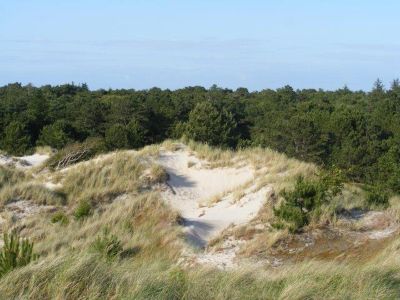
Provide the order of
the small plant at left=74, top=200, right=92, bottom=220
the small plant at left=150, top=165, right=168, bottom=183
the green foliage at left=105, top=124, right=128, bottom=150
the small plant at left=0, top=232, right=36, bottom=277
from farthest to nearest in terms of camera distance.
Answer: the green foliage at left=105, top=124, right=128, bottom=150, the small plant at left=150, top=165, right=168, bottom=183, the small plant at left=74, top=200, right=92, bottom=220, the small plant at left=0, top=232, right=36, bottom=277

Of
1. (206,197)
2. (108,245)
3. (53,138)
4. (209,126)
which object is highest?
(209,126)

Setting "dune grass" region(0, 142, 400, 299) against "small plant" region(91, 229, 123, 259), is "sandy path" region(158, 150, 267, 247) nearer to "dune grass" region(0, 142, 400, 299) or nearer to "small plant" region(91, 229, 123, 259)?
"dune grass" region(0, 142, 400, 299)

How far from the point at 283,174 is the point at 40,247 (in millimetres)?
7517

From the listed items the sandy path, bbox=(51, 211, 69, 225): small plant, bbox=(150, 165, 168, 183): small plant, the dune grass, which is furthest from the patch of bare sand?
bbox=(51, 211, 69, 225): small plant

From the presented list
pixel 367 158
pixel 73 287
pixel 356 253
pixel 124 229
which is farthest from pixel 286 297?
pixel 367 158

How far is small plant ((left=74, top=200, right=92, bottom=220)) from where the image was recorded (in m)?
13.4

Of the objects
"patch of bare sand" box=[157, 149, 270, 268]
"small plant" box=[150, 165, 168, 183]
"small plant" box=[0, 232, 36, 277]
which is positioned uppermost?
"small plant" box=[0, 232, 36, 277]

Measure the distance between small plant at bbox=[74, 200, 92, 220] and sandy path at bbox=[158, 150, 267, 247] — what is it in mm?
2316

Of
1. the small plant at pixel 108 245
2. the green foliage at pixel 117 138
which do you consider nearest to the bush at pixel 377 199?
the small plant at pixel 108 245

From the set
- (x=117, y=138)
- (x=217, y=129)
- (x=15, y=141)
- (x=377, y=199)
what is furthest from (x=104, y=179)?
(x=217, y=129)

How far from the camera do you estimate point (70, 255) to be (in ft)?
17.1

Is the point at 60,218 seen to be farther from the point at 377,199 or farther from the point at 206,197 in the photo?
the point at 377,199

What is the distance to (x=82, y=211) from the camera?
1354 cm

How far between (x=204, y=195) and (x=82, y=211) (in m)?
4.13
